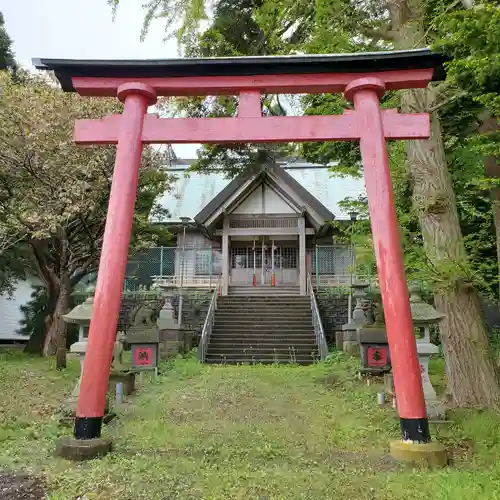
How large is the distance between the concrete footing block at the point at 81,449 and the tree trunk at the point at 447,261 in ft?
15.4

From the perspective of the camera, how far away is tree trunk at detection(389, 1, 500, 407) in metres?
6.41

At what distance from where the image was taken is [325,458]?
484 cm

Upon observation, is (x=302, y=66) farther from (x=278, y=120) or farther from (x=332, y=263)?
(x=332, y=263)

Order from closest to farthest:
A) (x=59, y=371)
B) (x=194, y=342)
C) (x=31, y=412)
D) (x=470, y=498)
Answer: (x=470, y=498) < (x=31, y=412) < (x=59, y=371) < (x=194, y=342)

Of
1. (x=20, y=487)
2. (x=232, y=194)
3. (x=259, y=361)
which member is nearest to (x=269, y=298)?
(x=232, y=194)

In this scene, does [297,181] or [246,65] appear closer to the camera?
[246,65]

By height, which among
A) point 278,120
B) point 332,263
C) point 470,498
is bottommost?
point 470,498

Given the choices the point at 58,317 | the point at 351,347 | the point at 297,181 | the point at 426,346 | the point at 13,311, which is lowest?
the point at 426,346

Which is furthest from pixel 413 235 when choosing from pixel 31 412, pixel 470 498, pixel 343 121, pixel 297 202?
pixel 297 202

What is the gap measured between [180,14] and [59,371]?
8495 mm

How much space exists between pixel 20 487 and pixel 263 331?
11941 millimetres

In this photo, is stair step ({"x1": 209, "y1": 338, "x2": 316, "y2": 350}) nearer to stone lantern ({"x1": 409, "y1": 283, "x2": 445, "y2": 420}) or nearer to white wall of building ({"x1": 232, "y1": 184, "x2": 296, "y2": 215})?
white wall of building ({"x1": 232, "y1": 184, "x2": 296, "y2": 215})

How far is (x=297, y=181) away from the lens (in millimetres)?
22453

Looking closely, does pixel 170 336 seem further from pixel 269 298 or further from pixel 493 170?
pixel 493 170
